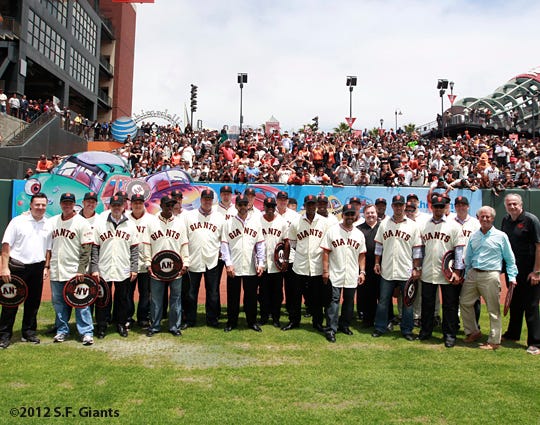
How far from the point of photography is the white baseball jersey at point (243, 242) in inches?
286

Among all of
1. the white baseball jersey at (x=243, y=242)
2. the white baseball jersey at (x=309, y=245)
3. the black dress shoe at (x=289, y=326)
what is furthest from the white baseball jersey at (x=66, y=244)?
the black dress shoe at (x=289, y=326)

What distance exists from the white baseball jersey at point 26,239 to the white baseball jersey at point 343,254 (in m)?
4.25

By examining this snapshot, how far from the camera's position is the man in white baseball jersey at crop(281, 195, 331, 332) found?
→ 718 centimetres

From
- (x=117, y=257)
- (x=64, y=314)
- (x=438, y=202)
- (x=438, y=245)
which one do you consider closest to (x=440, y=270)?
(x=438, y=245)

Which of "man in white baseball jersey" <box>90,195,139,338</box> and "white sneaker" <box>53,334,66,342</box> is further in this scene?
"man in white baseball jersey" <box>90,195,139,338</box>

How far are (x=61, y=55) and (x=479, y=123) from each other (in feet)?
131

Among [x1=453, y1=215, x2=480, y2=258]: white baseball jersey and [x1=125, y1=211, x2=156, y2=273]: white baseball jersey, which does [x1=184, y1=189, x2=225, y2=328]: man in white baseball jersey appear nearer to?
[x1=125, y1=211, x2=156, y2=273]: white baseball jersey

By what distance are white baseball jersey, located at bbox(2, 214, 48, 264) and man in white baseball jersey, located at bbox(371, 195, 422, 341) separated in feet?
→ 17.2

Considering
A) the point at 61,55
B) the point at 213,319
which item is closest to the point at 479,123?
the point at 61,55

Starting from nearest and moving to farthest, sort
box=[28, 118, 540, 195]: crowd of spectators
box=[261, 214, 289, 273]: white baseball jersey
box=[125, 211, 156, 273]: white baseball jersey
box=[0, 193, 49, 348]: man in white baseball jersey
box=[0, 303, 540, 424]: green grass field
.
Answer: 1. box=[0, 303, 540, 424]: green grass field
2. box=[0, 193, 49, 348]: man in white baseball jersey
3. box=[125, 211, 156, 273]: white baseball jersey
4. box=[261, 214, 289, 273]: white baseball jersey
5. box=[28, 118, 540, 195]: crowd of spectators

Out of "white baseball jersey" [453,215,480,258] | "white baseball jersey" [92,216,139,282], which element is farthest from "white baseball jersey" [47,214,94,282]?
"white baseball jersey" [453,215,480,258]

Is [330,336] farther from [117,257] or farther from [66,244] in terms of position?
Answer: [66,244]

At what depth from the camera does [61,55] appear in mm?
39156

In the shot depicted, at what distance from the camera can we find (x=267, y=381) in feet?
16.6
